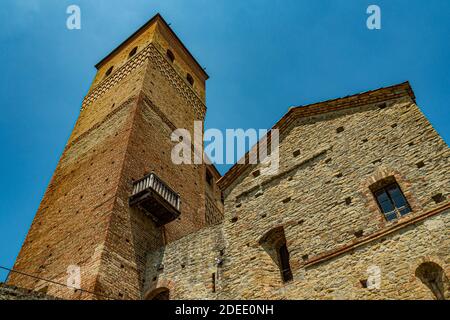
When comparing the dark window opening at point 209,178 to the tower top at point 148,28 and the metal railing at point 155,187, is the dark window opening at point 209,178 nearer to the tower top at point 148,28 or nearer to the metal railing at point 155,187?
the metal railing at point 155,187

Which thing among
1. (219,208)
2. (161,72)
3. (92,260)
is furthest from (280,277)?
(161,72)

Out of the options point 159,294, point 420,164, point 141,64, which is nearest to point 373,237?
point 420,164

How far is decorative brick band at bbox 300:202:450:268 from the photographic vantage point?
24.9ft

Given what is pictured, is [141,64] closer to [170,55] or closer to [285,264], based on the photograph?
[170,55]

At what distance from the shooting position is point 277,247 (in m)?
9.96

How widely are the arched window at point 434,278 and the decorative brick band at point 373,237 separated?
89cm

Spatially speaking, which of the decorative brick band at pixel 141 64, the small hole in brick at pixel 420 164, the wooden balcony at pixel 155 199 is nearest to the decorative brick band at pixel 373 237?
the small hole in brick at pixel 420 164

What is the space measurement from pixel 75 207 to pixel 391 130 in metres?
10.2

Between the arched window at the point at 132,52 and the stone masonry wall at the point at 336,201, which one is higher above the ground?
the arched window at the point at 132,52

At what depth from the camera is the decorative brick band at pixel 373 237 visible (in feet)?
24.9

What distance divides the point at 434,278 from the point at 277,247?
3.74m

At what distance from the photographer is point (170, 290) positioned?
435 inches

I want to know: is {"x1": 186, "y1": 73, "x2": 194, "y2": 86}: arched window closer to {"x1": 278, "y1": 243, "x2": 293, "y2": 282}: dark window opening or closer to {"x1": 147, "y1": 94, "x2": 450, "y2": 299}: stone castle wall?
{"x1": 147, "y1": 94, "x2": 450, "y2": 299}: stone castle wall
